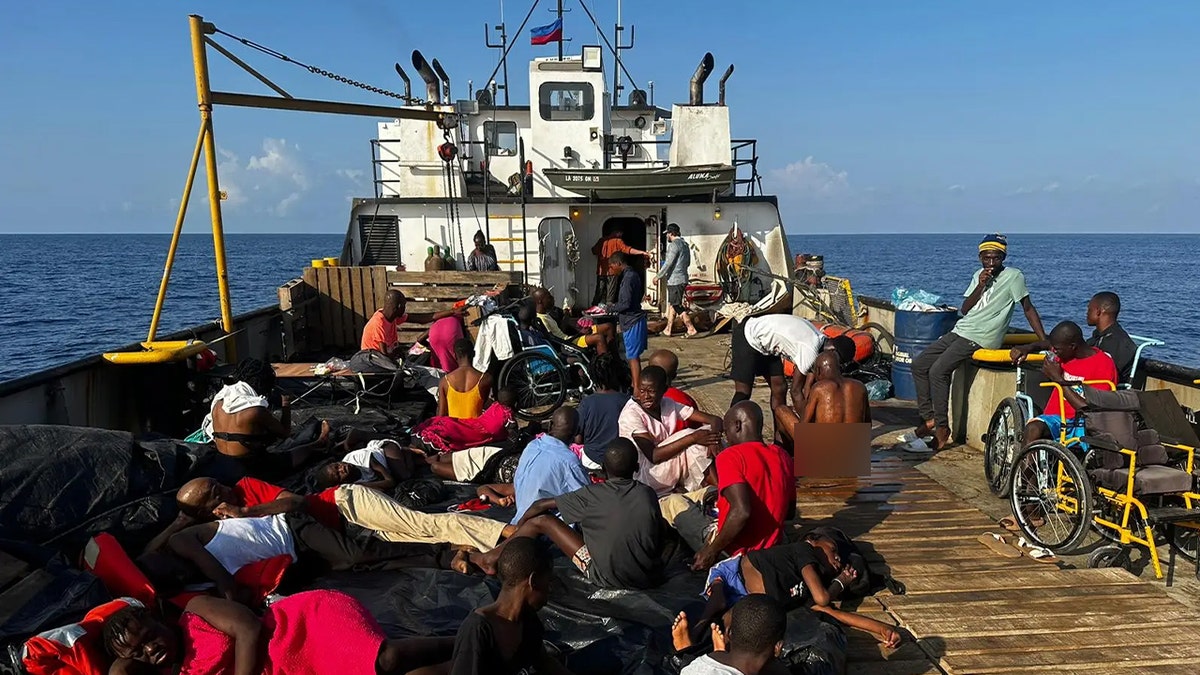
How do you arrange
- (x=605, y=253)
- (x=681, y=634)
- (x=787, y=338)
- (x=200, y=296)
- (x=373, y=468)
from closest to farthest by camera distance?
(x=681, y=634)
(x=373, y=468)
(x=787, y=338)
(x=605, y=253)
(x=200, y=296)

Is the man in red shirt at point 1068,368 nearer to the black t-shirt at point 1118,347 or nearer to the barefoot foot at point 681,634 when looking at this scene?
the black t-shirt at point 1118,347

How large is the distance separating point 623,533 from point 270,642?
77.4 inches

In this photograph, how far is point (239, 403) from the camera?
230 inches

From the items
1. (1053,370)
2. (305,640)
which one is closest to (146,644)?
(305,640)

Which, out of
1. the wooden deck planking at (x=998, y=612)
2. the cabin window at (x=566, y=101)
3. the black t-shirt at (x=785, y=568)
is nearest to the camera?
the wooden deck planking at (x=998, y=612)

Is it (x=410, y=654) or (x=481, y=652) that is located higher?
(x=481, y=652)

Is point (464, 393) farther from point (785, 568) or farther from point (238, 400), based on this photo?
point (785, 568)

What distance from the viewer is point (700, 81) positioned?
49.4 feet

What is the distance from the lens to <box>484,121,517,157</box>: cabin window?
1636 cm

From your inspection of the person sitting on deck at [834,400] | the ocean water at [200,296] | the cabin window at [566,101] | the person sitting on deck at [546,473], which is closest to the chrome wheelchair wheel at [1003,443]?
the person sitting on deck at [834,400]

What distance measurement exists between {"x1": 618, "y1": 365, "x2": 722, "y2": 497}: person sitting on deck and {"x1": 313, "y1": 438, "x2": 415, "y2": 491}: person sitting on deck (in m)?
1.99

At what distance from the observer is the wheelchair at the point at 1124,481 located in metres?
4.27

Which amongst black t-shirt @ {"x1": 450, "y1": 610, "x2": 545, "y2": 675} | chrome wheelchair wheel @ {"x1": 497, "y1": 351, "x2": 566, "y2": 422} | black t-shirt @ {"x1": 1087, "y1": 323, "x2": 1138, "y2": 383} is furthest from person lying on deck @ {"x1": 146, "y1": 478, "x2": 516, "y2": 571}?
black t-shirt @ {"x1": 1087, "y1": 323, "x2": 1138, "y2": 383}

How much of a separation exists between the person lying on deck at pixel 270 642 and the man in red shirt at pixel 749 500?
1.81 metres
